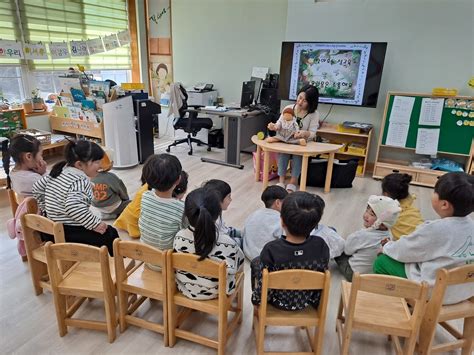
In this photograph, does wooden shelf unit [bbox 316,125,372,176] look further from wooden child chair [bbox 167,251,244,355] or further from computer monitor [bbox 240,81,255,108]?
wooden child chair [bbox 167,251,244,355]

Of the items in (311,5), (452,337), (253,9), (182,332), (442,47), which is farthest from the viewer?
(253,9)

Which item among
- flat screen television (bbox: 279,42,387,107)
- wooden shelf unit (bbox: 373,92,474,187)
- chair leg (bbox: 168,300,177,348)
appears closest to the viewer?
chair leg (bbox: 168,300,177,348)

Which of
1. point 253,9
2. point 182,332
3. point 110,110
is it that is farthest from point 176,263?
point 253,9

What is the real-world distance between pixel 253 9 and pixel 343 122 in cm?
217

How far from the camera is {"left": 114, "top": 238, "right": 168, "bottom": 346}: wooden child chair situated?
1427 mm

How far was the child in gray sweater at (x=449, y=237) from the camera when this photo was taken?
4.55ft

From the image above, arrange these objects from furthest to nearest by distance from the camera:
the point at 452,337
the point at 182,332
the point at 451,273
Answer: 1. the point at 452,337
2. the point at 182,332
3. the point at 451,273

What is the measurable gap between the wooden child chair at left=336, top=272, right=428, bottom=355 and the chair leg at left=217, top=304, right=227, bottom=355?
1.68 feet

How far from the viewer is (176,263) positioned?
1396 mm

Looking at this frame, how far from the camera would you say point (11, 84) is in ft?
14.4

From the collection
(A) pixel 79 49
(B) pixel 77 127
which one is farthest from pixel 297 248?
(A) pixel 79 49

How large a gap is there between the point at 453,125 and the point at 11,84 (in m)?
5.51

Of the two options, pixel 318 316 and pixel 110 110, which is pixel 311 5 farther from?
pixel 318 316

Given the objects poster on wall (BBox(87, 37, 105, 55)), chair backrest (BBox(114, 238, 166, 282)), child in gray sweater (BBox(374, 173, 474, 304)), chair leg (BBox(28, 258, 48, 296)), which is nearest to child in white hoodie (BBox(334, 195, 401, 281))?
child in gray sweater (BBox(374, 173, 474, 304))
